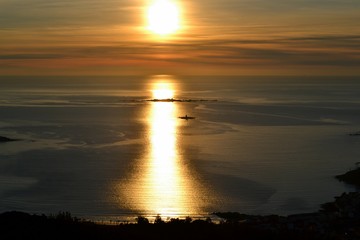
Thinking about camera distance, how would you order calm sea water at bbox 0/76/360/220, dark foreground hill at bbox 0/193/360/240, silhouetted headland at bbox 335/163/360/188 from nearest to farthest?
dark foreground hill at bbox 0/193/360/240
calm sea water at bbox 0/76/360/220
silhouetted headland at bbox 335/163/360/188

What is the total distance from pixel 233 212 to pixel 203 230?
1400 cm

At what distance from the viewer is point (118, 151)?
5372 cm

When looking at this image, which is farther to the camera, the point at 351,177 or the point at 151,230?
the point at 351,177

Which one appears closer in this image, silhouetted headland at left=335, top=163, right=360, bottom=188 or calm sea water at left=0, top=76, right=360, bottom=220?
calm sea water at left=0, top=76, right=360, bottom=220

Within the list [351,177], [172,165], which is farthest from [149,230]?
[172,165]

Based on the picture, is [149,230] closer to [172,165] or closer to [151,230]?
[151,230]

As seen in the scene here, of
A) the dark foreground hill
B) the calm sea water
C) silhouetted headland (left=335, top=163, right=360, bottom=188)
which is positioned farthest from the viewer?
silhouetted headland (left=335, top=163, right=360, bottom=188)

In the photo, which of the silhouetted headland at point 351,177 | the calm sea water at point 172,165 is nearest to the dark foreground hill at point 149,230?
the calm sea water at point 172,165

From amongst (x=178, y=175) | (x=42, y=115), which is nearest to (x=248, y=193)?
(x=178, y=175)

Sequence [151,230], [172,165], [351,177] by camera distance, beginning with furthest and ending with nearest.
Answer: [172,165]
[351,177]
[151,230]

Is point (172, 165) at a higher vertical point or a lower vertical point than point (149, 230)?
higher

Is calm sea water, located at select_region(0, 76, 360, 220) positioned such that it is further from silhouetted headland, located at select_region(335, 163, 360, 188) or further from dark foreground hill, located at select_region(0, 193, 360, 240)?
dark foreground hill, located at select_region(0, 193, 360, 240)

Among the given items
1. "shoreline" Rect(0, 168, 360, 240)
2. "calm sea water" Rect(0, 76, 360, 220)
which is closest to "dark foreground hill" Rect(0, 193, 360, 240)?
"shoreline" Rect(0, 168, 360, 240)

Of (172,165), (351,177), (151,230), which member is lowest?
(151,230)
